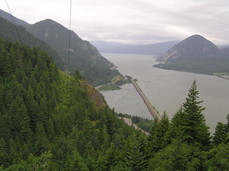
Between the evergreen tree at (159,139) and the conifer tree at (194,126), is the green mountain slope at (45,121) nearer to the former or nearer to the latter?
the evergreen tree at (159,139)

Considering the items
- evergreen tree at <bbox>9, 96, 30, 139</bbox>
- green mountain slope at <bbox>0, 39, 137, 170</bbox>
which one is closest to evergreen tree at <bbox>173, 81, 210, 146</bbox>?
green mountain slope at <bbox>0, 39, 137, 170</bbox>

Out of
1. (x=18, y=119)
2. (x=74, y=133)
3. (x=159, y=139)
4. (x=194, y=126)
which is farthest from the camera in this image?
(x=74, y=133)

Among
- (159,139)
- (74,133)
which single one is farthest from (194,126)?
(74,133)

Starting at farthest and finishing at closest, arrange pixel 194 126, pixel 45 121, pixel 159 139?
pixel 45 121 → pixel 159 139 → pixel 194 126

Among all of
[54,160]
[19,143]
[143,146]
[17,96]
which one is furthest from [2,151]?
[143,146]

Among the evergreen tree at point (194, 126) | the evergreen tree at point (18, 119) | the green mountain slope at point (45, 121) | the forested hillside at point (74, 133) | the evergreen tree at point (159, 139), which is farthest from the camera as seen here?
the evergreen tree at point (18, 119)

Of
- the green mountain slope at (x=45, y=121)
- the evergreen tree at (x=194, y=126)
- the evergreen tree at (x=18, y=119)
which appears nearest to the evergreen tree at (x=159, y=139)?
the evergreen tree at (x=194, y=126)

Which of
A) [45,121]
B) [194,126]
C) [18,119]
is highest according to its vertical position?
[194,126]

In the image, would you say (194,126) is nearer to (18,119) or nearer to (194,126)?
(194,126)

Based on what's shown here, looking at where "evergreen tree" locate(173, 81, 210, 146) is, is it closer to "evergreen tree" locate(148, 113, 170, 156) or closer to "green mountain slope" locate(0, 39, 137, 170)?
"evergreen tree" locate(148, 113, 170, 156)

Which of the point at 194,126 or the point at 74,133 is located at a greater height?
the point at 194,126
